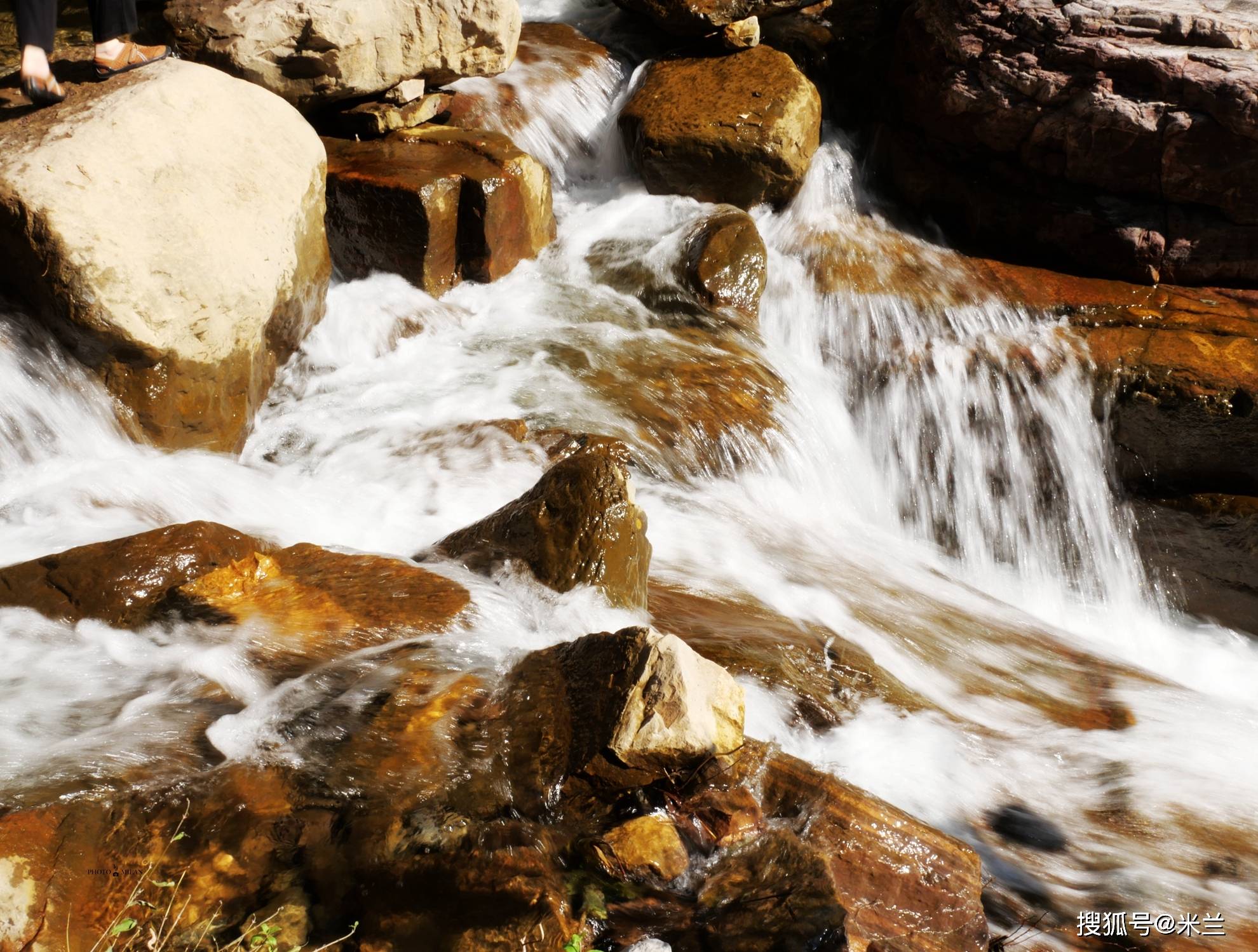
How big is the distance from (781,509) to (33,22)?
4.14 m

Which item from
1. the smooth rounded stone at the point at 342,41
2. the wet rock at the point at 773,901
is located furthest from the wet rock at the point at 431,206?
the wet rock at the point at 773,901

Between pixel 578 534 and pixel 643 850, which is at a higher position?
pixel 578 534

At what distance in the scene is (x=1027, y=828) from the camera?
341 centimetres

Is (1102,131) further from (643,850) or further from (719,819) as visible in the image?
(643,850)

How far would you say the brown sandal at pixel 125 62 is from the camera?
4812mm

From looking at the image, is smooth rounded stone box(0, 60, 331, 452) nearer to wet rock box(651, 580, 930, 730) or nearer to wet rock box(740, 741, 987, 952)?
wet rock box(651, 580, 930, 730)

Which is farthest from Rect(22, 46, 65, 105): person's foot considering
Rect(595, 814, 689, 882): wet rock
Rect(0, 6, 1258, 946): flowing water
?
Rect(595, 814, 689, 882): wet rock

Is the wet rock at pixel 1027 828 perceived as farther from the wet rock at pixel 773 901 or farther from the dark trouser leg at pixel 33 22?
the dark trouser leg at pixel 33 22

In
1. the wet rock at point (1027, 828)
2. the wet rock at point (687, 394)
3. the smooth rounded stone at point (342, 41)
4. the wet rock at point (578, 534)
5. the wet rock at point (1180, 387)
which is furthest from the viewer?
the wet rock at point (1180, 387)

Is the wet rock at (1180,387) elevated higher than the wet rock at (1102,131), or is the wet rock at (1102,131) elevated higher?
the wet rock at (1102,131)

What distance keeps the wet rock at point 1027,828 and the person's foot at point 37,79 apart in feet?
15.6

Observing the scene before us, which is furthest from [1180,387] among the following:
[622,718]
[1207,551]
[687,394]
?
[622,718]

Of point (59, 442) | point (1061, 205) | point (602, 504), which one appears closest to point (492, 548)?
point (602, 504)

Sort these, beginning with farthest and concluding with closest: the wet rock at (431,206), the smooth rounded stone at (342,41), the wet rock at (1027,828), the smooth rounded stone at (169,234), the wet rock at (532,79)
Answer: the wet rock at (532,79) < the wet rock at (431,206) < the smooth rounded stone at (342,41) < the smooth rounded stone at (169,234) < the wet rock at (1027,828)
